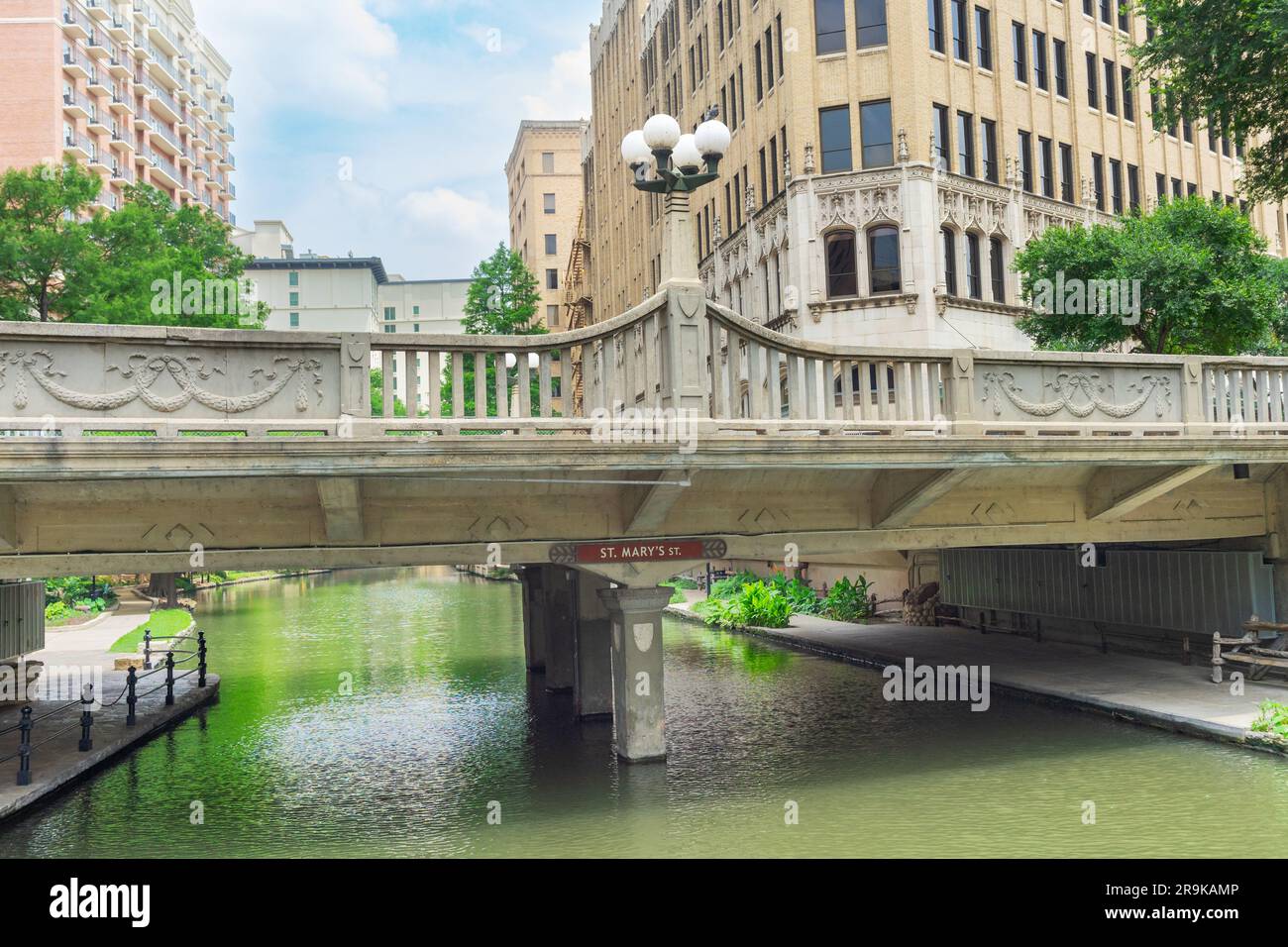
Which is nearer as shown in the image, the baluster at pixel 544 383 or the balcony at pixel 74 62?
the baluster at pixel 544 383

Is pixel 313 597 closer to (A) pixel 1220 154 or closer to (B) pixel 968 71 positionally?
(B) pixel 968 71

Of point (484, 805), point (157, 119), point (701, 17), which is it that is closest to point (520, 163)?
point (157, 119)

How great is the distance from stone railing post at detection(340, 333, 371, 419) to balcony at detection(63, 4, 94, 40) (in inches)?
2668

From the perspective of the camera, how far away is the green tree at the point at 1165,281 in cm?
2564

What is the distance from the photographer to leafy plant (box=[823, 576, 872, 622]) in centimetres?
3331

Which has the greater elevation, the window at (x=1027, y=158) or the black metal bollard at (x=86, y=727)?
the window at (x=1027, y=158)

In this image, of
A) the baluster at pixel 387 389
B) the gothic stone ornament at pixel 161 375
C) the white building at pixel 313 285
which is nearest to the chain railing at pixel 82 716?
the gothic stone ornament at pixel 161 375

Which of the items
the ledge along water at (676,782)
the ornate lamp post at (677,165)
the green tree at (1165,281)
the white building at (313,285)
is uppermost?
the white building at (313,285)

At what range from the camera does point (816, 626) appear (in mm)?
31969

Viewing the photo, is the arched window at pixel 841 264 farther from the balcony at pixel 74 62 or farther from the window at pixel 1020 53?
the balcony at pixel 74 62

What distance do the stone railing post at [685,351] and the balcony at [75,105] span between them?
2613 inches

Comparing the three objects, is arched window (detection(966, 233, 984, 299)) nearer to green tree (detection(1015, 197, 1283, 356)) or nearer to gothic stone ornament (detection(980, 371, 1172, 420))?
green tree (detection(1015, 197, 1283, 356))

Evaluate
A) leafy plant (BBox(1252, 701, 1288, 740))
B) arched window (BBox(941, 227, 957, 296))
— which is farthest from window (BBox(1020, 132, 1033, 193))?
leafy plant (BBox(1252, 701, 1288, 740))
